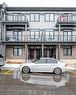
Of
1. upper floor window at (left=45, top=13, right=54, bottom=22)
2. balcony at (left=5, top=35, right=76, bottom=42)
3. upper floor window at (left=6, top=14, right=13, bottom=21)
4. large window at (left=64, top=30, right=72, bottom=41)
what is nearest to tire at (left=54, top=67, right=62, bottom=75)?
balcony at (left=5, top=35, right=76, bottom=42)

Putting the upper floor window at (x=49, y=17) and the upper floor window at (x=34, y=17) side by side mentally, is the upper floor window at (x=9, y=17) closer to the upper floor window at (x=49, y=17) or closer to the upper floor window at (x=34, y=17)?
the upper floor window at (x=34, y=17)

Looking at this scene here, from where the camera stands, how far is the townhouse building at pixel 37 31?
1515 inches

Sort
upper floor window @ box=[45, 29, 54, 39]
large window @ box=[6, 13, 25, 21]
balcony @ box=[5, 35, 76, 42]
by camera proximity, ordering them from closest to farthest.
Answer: balcony @ box=[5, 35, 76, 42] → upper floor window @ box=[45, 29, 54, 39] → large window @ box=[6, 13, 25, 21]

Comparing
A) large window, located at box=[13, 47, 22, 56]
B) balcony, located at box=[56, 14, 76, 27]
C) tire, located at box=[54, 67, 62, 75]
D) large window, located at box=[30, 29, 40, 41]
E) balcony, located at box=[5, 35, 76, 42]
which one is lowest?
tire, located at box=[54, 67, 62, 75]

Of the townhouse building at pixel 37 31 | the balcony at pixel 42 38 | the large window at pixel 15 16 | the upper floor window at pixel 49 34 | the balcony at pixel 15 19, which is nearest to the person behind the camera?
the balcony at pixel 15 19

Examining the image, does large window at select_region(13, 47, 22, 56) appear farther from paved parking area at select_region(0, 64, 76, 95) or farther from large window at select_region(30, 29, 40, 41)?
paved parking area at select_region(0, 64, 76, 95)

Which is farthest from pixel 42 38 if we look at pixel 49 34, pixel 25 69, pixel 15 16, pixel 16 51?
pixel 25 69

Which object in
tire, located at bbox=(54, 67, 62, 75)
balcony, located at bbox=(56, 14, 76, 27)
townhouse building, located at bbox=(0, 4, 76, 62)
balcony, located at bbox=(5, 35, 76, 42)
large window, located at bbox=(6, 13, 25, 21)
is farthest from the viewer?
large window, located at bbox=(6, 13, 25, 21)

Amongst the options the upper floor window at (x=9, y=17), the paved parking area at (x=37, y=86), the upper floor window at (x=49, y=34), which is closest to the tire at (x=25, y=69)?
the paved parking area at (x=37, y=86)

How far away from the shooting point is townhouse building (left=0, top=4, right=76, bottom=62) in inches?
1515

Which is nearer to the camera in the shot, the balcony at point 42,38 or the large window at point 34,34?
the balcony at point 42,38

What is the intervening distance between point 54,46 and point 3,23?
9.30 meters

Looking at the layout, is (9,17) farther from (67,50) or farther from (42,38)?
(67,50)

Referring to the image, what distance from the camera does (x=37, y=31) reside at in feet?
132
